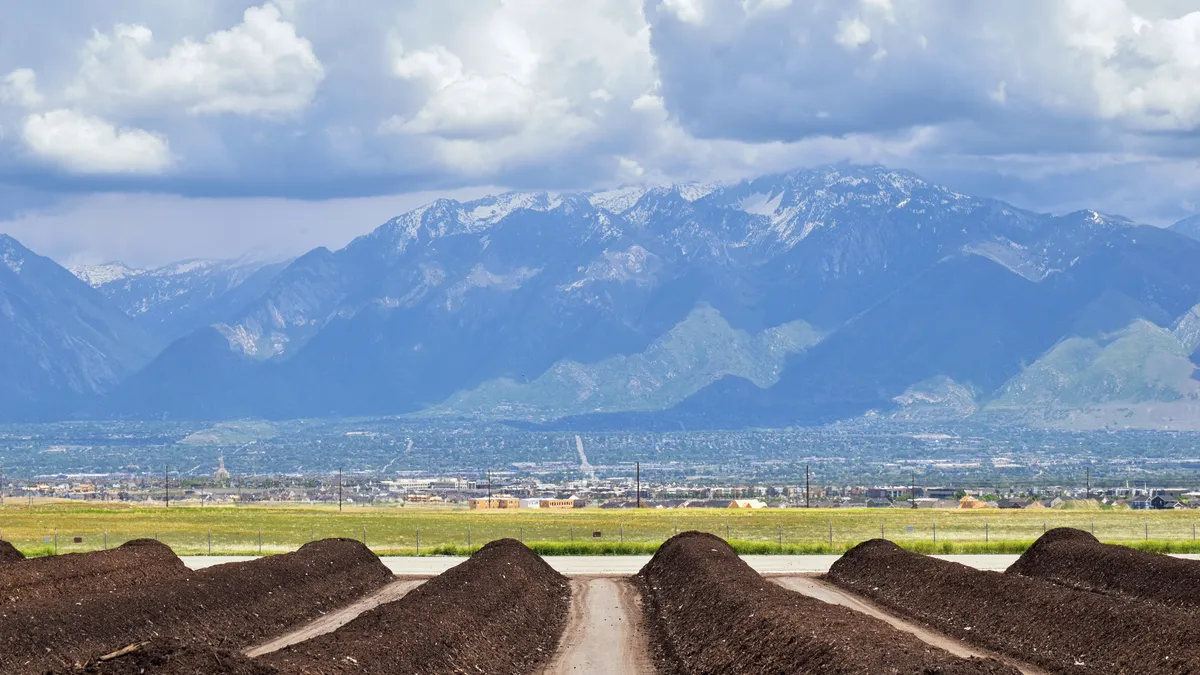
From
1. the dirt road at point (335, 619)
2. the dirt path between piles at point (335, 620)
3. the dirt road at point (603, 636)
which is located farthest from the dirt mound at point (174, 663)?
the dirt road at point (603, 636)

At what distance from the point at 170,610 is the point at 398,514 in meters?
81.0

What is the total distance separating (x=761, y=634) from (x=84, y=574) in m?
22.2

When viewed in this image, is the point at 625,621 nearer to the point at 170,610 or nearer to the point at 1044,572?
the point at 170,610

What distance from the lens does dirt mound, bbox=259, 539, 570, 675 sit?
29344 mm

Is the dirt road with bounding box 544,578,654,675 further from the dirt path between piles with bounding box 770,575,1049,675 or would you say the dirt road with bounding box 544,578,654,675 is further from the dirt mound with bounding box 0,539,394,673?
the dirt mound with bounding box 0,539,394,673

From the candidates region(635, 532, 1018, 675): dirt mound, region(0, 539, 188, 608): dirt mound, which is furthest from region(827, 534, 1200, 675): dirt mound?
region(0, 539, 188, 608): dirt mound

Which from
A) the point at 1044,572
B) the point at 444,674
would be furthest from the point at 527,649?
the point at 1044,572

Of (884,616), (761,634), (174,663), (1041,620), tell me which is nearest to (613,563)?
(884,616)

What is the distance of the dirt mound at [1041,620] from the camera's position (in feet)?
104

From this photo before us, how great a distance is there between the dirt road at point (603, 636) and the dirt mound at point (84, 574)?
11536mm

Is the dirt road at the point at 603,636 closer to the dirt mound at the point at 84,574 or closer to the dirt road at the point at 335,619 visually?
the dirt road at the point at 335,619

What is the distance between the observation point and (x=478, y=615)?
38375mm

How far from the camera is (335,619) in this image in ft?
147

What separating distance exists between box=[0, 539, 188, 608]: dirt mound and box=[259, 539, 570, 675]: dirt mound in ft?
27.5
